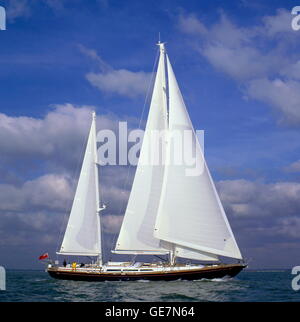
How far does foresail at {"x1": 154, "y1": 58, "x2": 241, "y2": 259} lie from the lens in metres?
50.2

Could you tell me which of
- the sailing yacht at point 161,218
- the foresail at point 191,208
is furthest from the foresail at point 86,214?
the foresail at point 191,208

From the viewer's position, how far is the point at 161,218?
51.9 meters

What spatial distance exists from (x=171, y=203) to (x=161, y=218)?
1957mm

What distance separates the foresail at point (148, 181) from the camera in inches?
2140

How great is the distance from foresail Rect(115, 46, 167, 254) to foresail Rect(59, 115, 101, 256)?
3.72 meters

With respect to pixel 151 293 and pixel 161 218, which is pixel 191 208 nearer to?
pixel 161 218

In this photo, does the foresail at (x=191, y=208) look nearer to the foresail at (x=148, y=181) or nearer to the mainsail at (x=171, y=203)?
the mainsail at (x=171, y=203)

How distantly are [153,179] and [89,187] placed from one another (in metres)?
8.10

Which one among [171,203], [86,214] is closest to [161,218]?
[171,203]

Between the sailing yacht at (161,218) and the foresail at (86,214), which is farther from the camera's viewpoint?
the foresail at (86,214)
